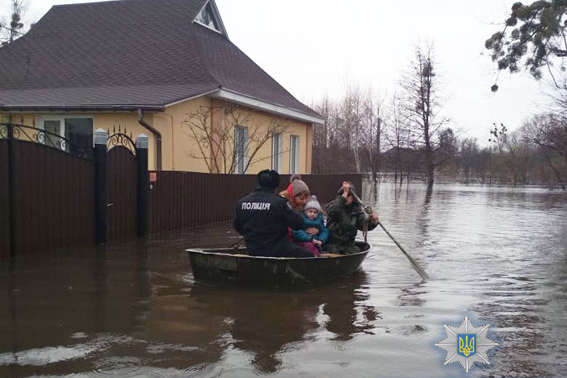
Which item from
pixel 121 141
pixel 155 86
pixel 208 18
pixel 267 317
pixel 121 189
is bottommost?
pixel 267 317

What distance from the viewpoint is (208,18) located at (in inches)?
927

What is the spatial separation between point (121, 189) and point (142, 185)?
2.23 feet

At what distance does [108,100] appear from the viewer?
16.3 metres

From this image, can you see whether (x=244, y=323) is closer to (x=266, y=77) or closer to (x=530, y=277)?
(x=530, y=277)

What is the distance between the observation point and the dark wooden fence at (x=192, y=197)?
12.8 m

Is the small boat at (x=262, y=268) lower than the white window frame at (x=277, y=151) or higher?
lower

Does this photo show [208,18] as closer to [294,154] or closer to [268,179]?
[294,154]

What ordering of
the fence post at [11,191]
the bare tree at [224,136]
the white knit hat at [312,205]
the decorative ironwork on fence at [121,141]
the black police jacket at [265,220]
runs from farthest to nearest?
1. the bare tree at [224,136]
2. the decorative ironwork on fence at [121,141]
3. the fence post at [11,191]
4. the white knit hat at [312,205]
5. the black police jacket at [265,220]

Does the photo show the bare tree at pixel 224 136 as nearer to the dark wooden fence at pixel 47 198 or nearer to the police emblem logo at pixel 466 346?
the dark wooden fence at pixel 47 198

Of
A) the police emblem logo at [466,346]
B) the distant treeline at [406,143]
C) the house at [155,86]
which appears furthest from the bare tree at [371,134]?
the police emblem logo at [466,346]

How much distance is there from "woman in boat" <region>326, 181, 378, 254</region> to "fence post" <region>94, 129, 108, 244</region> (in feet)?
15.1

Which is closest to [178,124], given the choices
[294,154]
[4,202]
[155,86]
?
[155,86]

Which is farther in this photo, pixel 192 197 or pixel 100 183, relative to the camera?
pixel 192 197

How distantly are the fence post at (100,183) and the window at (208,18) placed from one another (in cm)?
1319
